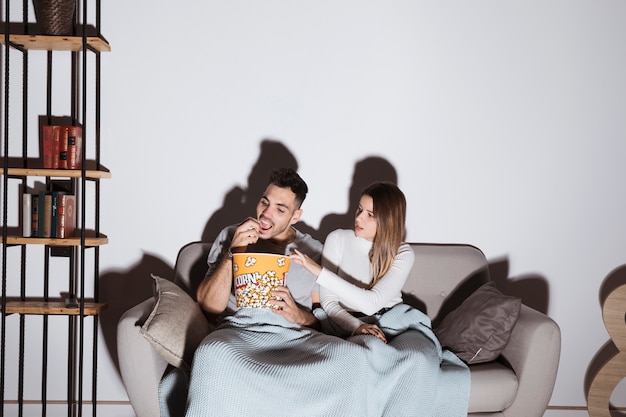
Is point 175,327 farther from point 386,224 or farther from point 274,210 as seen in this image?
point 386,224

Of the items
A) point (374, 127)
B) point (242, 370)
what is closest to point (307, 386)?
Answer: point (242, 370)

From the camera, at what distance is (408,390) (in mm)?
2082

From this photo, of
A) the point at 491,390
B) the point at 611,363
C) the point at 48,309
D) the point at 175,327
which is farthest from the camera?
the point at 611,363

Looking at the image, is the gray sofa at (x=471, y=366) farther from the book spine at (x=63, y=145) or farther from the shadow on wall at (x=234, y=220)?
the book spine at (x=63, y=145)

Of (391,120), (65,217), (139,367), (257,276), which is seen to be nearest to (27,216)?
(65,217)

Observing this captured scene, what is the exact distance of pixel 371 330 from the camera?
2.23 m

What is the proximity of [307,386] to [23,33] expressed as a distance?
2.01 m

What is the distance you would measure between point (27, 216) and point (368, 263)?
4.58ft

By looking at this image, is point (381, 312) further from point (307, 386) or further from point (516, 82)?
point (516, 82)

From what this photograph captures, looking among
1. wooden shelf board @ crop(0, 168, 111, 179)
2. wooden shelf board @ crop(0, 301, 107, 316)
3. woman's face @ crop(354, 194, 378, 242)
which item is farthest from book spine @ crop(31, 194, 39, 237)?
woman's face @ crop(354, 194, 378, 242)

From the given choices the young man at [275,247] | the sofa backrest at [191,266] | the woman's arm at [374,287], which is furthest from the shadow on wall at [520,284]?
the sofa backrest at [191,266]

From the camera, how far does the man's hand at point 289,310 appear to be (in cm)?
201

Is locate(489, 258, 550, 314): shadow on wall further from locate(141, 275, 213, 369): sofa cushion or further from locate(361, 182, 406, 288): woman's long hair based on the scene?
locate(141, 275, 213, 369): sofa cushion

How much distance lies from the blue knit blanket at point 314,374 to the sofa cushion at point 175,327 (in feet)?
0.34
